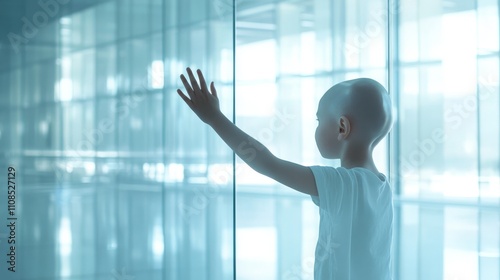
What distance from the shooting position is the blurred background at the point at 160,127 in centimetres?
216

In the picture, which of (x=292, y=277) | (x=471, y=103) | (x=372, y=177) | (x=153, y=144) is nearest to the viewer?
(x=372, y=177)

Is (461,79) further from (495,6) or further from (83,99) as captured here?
(83,99)

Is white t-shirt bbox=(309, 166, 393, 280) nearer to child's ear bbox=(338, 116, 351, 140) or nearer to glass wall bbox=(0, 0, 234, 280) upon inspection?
child's ear bbox=(338, 116, 351, 140)

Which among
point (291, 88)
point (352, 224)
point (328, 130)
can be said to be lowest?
point (352, 224)

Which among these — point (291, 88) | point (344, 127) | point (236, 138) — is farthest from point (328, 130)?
point (291, 88)

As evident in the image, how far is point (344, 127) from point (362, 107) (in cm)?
7

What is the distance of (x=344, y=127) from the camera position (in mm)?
1788

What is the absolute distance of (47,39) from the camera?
219 centimetres

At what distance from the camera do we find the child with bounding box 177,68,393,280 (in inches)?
62.4

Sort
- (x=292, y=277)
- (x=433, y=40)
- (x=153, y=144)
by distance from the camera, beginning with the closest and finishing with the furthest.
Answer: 1. (x=153, y=144)
2. (x=292, y=277)
3. (x=433, y=40)

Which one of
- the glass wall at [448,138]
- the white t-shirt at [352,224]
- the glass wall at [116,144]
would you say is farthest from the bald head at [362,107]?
the glass wall at [448,138]

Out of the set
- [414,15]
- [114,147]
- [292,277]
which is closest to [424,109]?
[414,15]

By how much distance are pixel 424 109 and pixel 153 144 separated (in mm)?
3230

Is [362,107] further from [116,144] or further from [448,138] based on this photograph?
[448,138]
